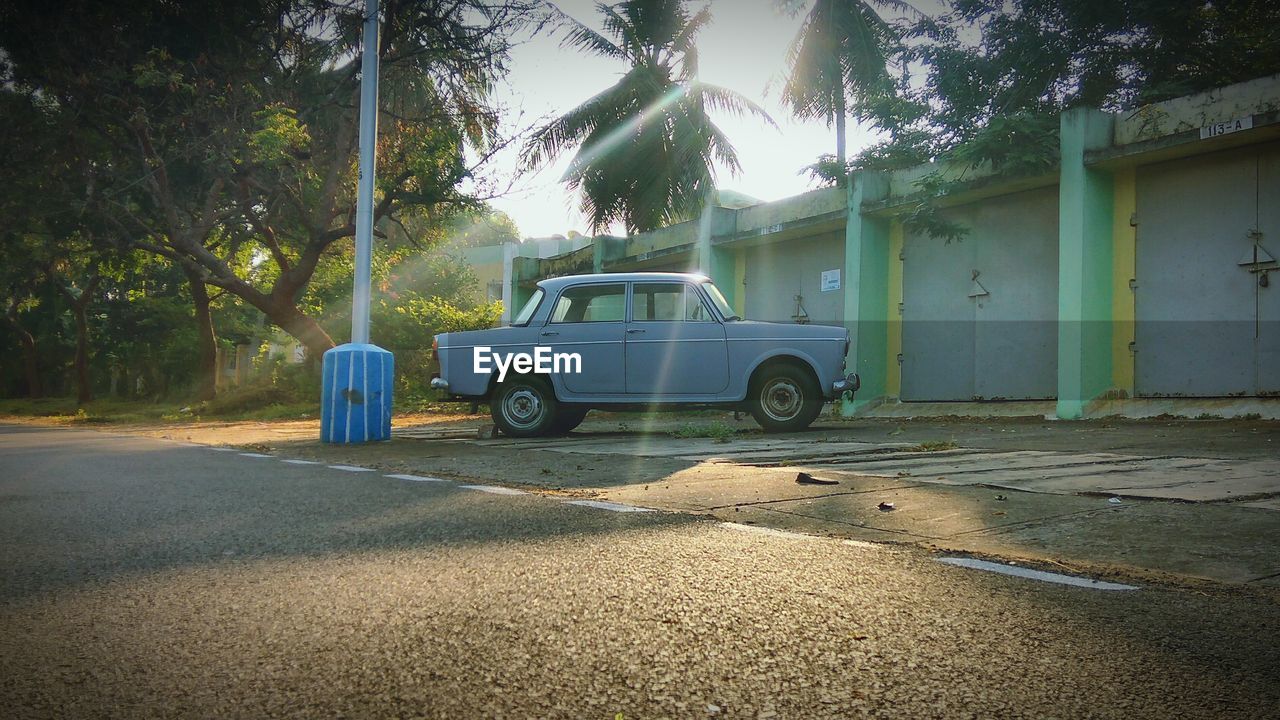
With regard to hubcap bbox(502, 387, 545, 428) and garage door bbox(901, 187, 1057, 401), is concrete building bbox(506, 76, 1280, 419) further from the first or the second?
hubcap bbox(502, 387, 545, 428)

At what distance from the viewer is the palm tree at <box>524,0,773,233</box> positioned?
65.4ft

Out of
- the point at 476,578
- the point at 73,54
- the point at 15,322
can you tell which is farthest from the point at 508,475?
the point at 15,322

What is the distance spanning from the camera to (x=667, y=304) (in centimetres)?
942

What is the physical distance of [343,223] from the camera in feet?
69.2

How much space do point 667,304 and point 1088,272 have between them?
5.75 metres

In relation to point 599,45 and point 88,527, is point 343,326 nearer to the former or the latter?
point 599,45

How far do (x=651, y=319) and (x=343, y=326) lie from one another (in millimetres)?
19051

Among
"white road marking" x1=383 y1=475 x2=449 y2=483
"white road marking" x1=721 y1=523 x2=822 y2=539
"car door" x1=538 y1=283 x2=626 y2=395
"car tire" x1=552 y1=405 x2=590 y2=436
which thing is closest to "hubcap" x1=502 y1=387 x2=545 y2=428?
"car tire" x1=552 y1=405 x2=590 y2=436

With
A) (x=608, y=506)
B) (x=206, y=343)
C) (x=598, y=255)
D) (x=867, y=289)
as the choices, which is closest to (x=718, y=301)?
(x=608, y=506)

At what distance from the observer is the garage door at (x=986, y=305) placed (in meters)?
12.5

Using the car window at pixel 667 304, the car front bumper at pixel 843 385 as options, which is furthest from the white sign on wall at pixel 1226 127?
the car window at pixel 667 304

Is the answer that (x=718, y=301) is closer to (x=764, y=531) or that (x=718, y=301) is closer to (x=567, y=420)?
(x=567, y=420)

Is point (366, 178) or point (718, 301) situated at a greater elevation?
point (366, 178)

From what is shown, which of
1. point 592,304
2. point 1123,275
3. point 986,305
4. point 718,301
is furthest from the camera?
point 986,305
